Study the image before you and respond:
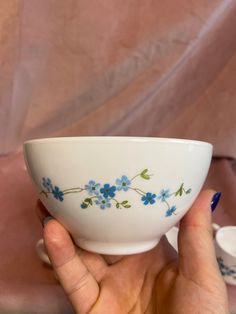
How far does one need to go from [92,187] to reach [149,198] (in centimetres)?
6

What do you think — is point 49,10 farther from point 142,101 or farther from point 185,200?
point 185,200

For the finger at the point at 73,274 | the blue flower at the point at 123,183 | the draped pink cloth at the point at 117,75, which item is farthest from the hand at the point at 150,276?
the draped pink cloth at the point at 117,75

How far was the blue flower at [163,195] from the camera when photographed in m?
0.37

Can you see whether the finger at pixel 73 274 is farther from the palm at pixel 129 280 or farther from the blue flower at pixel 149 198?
the blue flower at pixel 149 198

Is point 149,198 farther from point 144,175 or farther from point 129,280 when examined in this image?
point 129,280

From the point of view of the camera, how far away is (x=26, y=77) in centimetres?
91

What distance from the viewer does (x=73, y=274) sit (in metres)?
0.47

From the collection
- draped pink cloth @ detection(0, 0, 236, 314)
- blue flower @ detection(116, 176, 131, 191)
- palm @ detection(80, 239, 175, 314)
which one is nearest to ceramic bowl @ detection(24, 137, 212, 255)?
blue flower @ detection(116, 176, 131, 191)

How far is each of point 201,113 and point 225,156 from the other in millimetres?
128

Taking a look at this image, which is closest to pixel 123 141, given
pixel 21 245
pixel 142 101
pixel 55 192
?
pixel 55 192

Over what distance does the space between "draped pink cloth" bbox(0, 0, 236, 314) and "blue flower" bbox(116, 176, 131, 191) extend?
18.3 inches

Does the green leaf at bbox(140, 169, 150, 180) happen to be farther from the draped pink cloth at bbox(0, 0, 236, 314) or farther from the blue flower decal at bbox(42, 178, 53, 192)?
the draped pink cloth at bbox(0, 0, 236, 314)

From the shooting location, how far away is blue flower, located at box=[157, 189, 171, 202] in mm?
369

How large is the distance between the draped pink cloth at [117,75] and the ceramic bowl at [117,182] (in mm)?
413
